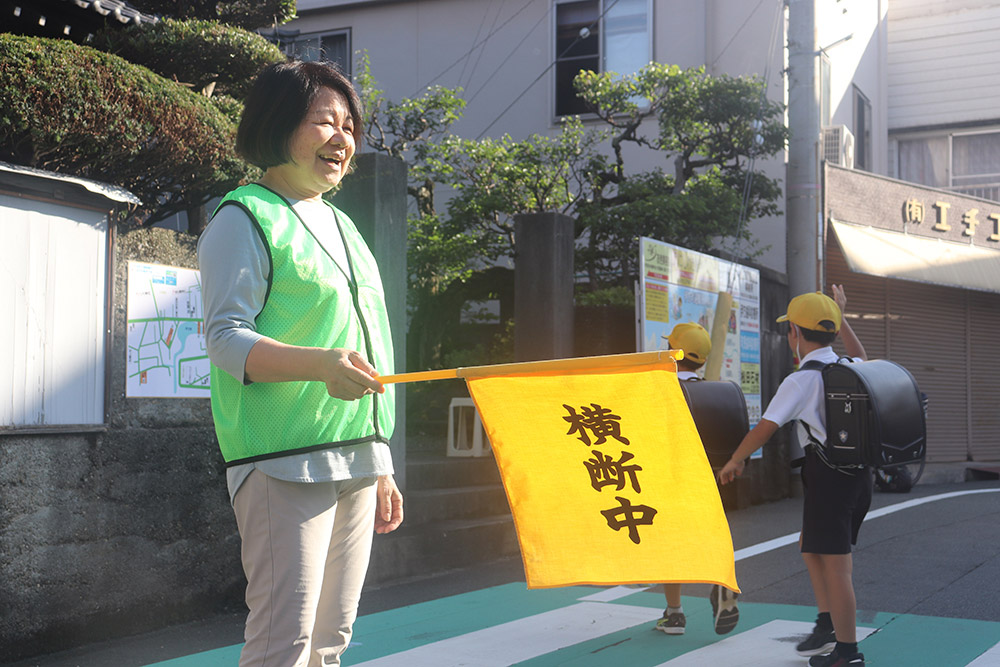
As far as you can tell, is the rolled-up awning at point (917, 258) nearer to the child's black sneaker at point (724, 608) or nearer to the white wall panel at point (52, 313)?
the child's black sneaker at point (724, 608)

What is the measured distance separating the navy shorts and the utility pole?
8.42m

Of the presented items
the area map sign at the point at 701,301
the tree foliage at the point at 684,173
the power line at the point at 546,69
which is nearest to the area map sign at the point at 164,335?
the area map sign at the point at 701,301

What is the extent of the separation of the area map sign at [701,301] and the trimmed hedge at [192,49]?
12.4 ft

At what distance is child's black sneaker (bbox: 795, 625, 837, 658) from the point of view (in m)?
4.83

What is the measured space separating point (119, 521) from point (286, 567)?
143 inches

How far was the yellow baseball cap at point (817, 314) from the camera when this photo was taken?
491 centimetres

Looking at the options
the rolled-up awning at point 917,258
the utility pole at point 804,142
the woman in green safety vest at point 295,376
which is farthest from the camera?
the rolled-up awning at point 917,258

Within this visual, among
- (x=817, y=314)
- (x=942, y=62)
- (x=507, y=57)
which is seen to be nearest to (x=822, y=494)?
(x=817, y=314)

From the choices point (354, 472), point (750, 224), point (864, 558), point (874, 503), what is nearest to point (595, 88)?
point (750, 224)

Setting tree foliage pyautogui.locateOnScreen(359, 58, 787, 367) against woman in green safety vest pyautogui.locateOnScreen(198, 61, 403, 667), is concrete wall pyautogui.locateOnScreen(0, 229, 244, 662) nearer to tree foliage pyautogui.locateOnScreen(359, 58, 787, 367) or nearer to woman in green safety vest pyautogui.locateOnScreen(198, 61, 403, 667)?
woman in green safety vest pyautogui.locateOnScreen(198, 61, 403, 667)

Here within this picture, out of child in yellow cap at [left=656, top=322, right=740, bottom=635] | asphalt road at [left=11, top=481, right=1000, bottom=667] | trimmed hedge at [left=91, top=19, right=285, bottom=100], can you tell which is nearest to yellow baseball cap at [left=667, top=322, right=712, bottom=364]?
child in yellow cap at [left=656, top=322, right=740, bottom=635]

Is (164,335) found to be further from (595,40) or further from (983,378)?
(983,378)

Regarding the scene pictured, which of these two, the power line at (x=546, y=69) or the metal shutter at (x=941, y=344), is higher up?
the power line at (x=546, y=69)

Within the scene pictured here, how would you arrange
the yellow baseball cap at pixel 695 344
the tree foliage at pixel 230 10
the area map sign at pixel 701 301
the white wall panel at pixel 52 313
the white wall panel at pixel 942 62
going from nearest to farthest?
the white wall panel at pixel 52 313, the yellow baseball cap at pixel 695 344, the tree foliage at pixel 230 10, the area map sign at pixel 701 301, the white wall panel at pixel 942 62
